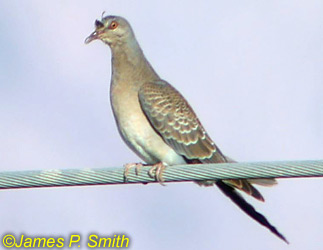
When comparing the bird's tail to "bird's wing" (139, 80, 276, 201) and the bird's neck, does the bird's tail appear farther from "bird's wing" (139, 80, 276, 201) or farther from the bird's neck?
the bird's neck

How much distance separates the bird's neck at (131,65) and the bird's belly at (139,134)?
12.6 inches

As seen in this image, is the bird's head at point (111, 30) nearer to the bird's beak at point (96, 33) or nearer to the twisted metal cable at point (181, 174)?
the bird's beak at point (96, 33)

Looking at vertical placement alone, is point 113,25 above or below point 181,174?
above

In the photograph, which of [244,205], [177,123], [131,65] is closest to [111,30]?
[131,65]

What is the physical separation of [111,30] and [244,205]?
2.63 m

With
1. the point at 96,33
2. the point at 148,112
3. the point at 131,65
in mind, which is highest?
the point at 96,33

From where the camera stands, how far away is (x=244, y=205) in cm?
871

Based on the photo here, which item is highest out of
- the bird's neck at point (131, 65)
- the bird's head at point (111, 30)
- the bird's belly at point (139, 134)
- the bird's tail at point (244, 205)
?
the bird's head at point (111, 30)

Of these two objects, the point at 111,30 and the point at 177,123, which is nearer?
the point at 177,123

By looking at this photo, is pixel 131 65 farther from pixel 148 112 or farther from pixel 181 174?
pixel 181 174

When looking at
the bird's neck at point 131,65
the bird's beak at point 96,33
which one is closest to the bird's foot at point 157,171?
the bird's neck at point 131,65

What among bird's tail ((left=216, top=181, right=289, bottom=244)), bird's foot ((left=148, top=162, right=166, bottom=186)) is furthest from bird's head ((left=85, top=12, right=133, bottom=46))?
bird's tail ((left=216, top=181, right=289, bottom=244))

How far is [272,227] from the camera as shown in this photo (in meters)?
7.95

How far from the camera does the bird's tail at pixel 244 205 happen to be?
26.3ft
